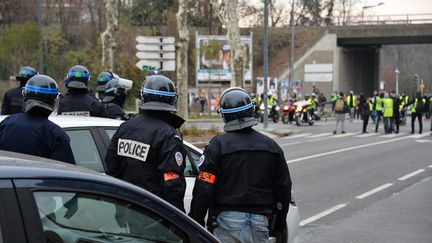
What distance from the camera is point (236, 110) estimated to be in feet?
14.1

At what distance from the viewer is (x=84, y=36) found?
57.2 meters

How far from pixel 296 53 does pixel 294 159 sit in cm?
4576

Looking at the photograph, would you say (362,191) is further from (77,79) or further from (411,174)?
(77,79)

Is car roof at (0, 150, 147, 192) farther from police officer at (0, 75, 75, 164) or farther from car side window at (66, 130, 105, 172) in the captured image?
car side window at (66, 130, 105, 172)

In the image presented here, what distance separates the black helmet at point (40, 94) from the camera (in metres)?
4.82

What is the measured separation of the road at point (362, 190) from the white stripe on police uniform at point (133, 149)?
11.8ft

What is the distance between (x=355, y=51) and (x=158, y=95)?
198ft

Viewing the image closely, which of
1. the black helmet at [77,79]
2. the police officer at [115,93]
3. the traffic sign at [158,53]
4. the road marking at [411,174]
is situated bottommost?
the road marking at [411,174]

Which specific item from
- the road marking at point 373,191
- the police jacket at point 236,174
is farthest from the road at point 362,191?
the police jacket at point 236,174

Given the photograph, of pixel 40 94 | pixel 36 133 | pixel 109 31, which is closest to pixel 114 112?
pixel 40 94

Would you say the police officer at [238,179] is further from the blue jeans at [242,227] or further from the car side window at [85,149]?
the car side window at [85,149]

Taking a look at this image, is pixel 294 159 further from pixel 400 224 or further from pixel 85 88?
pixel 85 88

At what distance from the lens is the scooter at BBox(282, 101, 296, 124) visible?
32681 mm

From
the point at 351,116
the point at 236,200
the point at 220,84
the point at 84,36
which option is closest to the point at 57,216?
the point at 236,200
